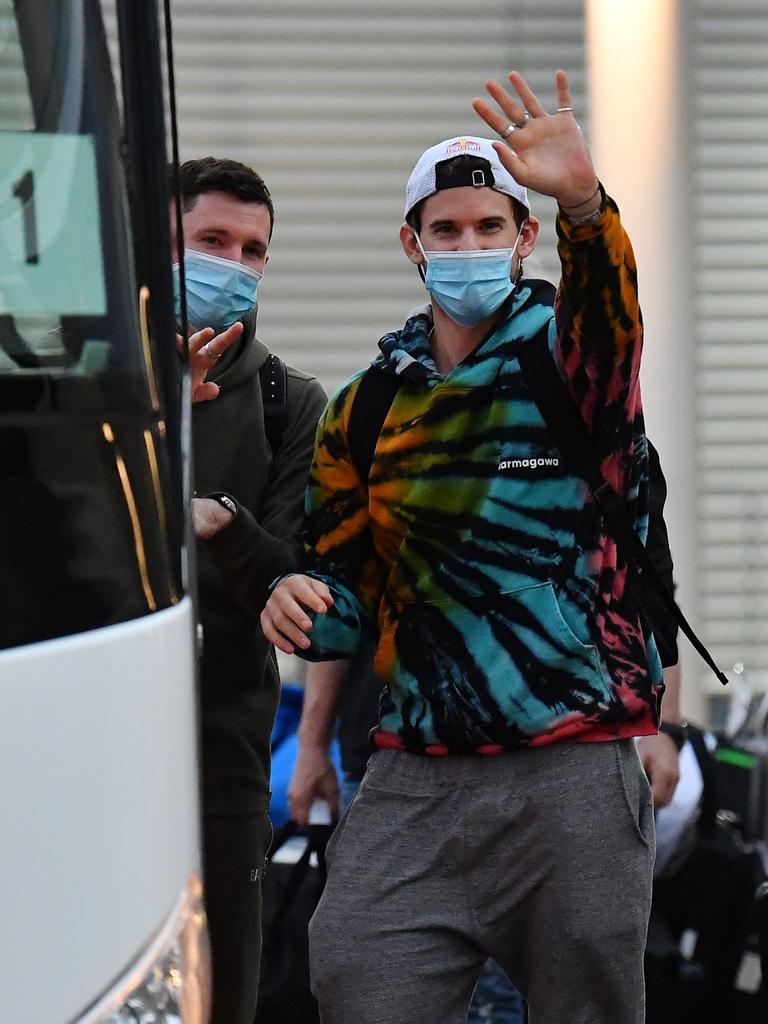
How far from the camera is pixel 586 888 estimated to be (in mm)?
2727

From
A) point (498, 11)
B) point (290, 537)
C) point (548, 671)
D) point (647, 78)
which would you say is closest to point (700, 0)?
point (498, 11)

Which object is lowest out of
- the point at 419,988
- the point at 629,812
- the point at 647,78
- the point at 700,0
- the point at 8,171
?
the point at 419,988

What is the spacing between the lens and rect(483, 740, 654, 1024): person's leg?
Answer: 272cm

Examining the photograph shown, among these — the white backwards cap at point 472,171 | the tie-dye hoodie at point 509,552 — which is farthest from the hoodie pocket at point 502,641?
the white backwards cap at point 472,171

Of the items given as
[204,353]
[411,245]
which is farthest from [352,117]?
[204,353]

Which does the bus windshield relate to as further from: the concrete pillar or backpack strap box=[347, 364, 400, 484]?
the concrete pillar

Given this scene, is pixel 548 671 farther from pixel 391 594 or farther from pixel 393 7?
pixel 393 7

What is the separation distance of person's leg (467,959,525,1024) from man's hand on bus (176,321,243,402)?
1741mm

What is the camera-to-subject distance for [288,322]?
6902 millimetres

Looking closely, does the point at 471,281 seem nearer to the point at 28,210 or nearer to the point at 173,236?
the point at 173,236

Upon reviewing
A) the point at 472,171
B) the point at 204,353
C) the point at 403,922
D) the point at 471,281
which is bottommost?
the point at 403,922

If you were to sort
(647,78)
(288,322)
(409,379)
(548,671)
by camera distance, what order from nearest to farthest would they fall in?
(548,671)
(409,379)
(647,78)
(288,322)

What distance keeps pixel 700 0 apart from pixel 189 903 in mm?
5875

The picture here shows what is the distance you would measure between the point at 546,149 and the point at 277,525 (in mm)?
1057
